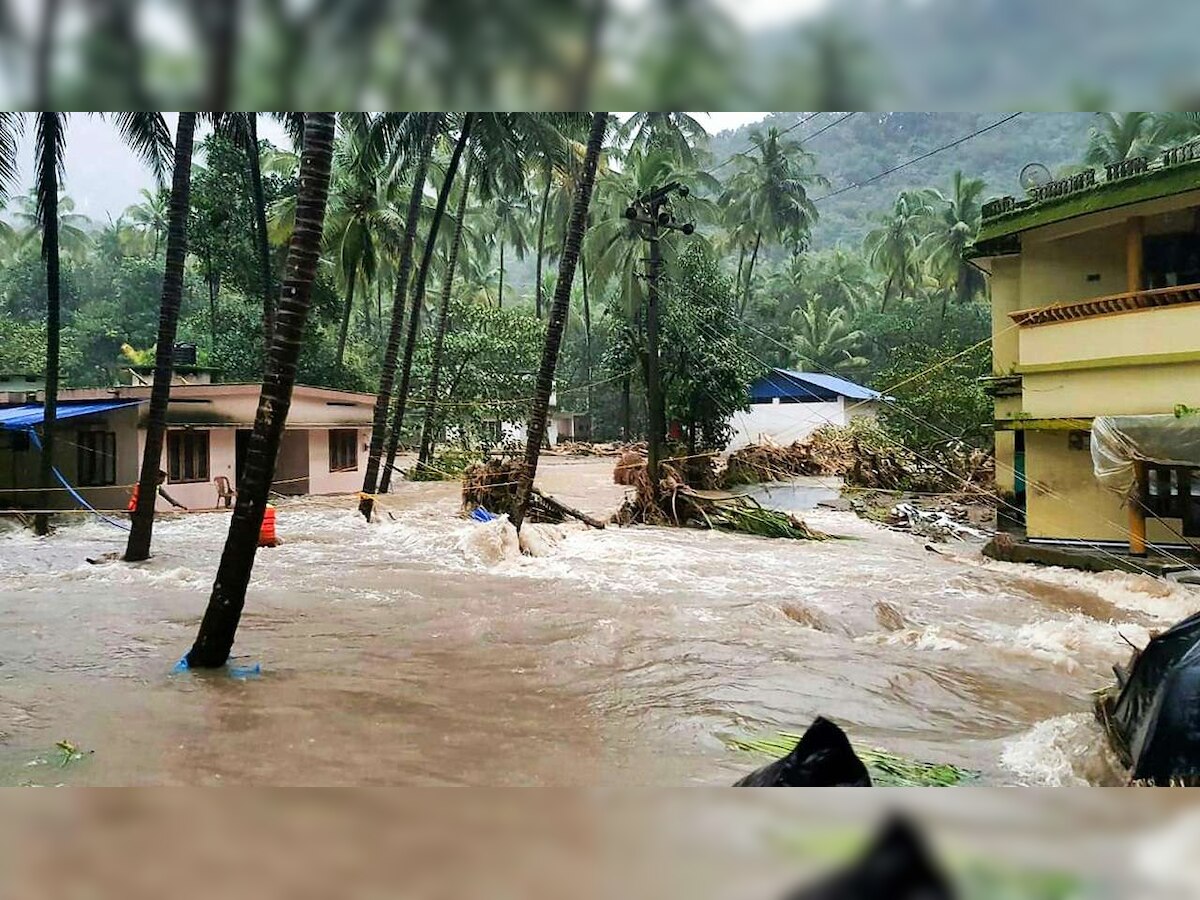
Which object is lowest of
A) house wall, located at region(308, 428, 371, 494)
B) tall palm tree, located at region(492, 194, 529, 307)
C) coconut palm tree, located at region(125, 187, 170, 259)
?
house wall, located at region(308, 428, 371, 494)

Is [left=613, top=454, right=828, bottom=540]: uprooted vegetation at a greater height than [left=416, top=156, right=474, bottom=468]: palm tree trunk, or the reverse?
[left=416, top=156, right=474, bottom=468]: palm tree trunk

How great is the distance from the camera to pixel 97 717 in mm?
3143

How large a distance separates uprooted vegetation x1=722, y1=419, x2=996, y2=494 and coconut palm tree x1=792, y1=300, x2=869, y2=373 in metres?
1.05

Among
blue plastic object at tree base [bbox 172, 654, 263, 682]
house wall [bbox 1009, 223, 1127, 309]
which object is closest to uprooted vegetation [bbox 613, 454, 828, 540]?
house wall [bbox 1009, 223, 1127, 309]

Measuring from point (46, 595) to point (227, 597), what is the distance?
2864mm

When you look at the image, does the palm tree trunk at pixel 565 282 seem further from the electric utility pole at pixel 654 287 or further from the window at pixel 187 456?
the window at pixel 187 456

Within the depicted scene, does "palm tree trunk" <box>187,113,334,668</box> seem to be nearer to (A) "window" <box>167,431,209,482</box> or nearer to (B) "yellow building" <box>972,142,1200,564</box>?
(B) "yellow building" <box>972,142,1200,564</box>

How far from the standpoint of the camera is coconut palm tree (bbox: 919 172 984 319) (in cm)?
1262

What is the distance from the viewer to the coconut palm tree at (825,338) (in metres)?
11.0

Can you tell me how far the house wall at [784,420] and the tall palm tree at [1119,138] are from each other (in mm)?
3051

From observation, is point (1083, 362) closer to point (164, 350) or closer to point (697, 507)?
point (697, 507)

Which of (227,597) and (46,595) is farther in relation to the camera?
(46,595)
